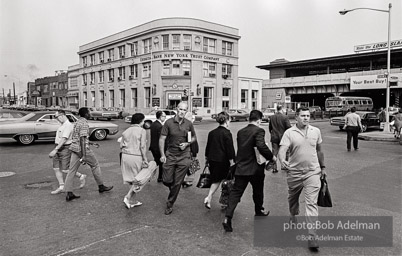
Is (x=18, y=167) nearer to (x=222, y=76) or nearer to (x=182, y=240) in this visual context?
(x=182, y=240)

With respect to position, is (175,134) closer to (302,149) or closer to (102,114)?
(302,149)

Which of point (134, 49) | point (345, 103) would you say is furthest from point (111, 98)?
point (345, 103)

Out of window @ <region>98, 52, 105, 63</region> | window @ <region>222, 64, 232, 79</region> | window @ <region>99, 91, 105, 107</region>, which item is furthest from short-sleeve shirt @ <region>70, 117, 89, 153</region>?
Answer: window @ <region>98, 52, 105, 63</region>

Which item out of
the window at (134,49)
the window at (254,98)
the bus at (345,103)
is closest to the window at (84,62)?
the window at (134,49)

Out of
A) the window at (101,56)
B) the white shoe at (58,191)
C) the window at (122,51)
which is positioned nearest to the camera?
the white shoe at (58,191)

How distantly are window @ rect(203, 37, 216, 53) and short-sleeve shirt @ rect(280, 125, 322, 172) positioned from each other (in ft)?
141

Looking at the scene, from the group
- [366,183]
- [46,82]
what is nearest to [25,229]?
[366,183]

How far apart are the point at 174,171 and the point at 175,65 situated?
40.5 meters

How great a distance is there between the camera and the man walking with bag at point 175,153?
209 inches

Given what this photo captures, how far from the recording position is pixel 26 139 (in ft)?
46.5

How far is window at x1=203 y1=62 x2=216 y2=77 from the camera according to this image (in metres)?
45.9

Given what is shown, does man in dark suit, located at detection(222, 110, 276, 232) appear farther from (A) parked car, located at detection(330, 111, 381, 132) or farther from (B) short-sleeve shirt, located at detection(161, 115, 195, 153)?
(A) parked car, located at detection(330, 111, 381, 132)

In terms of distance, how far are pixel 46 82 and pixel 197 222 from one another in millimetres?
95598

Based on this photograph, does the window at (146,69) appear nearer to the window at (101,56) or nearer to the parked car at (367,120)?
the window at (101,56)
